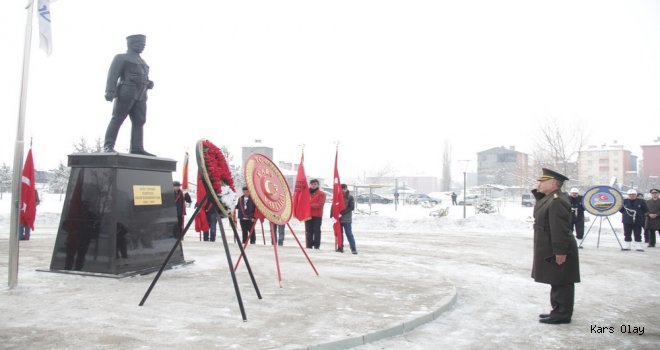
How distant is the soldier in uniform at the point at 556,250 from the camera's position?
18.7 feet

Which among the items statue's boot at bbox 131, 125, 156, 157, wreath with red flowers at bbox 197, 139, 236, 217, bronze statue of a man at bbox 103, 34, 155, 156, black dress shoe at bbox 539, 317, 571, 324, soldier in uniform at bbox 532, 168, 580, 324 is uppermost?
bronze statue of a man at bbox 103, 34, 155, 156

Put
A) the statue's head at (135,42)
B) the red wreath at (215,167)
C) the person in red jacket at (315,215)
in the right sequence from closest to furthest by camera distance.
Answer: the red wreath at (215,167) < the statue's head at (135,42) < the person in red jacket at (315,215)

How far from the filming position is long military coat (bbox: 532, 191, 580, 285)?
5.70 m

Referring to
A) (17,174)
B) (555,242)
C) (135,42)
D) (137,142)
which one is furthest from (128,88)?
(555,242)

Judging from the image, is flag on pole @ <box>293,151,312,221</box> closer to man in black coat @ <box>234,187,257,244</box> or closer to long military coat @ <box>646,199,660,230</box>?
man in black coat @ <box>234,187,257,244</box>

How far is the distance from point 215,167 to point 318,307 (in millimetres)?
2183

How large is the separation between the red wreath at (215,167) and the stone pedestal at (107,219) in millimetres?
2337

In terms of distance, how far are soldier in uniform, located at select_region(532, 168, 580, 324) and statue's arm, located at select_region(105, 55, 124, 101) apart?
22.9ft

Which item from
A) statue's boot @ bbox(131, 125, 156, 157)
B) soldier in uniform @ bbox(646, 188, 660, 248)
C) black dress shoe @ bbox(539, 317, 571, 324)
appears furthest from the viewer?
soldier in uniform @ bbox(646, 188, 660, 248)

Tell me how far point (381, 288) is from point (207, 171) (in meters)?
3.14

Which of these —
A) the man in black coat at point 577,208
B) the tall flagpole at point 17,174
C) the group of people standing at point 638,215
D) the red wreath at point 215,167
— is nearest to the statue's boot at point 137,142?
the tall flagpole at point 17,174

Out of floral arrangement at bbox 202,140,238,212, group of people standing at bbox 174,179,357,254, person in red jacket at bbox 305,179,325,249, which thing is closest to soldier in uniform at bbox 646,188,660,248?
group of people standing at bbox 174,179,357,254

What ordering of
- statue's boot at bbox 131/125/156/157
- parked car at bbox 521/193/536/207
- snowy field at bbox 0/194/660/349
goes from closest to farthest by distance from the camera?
snowy field at bbox 0/194/660/349
statue's boot at bbox 131/125/156/157
parked car at bbox 521/193/536/207

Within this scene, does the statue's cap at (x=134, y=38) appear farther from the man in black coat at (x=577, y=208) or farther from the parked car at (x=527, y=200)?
the parked car at (x=527, y=200)
